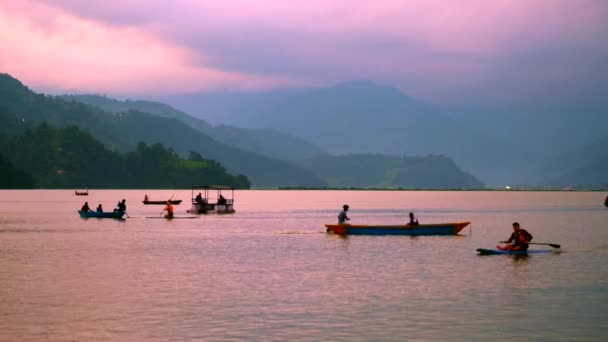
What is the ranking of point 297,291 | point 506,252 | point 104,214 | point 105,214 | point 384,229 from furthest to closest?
point 104,214
point 105,214
point 384,229
point 506,252
point 297,291

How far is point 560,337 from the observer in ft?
106

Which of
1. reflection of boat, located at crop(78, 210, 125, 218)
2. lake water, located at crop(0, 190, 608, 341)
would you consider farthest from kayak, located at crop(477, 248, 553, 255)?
reflection of boat, located at crop(78, 210, 125, 218)

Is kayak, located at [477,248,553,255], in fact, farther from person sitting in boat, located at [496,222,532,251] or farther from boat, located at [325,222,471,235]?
boat, located at [325,222,471,235]

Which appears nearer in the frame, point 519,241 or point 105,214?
A: point 519,241

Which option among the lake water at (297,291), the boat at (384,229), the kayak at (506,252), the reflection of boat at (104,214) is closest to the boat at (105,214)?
the reflection of boat at (104,214)

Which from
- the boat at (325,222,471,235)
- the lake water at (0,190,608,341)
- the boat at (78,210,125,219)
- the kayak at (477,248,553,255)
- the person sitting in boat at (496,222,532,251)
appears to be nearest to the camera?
the lake water at (0,190,608,341)

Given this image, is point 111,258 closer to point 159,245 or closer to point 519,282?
point 159,245

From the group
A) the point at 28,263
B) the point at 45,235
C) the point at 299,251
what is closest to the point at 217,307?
the point at 28,263

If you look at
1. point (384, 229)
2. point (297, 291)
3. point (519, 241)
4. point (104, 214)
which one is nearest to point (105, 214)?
point (104, 214)

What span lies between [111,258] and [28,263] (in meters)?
6.44

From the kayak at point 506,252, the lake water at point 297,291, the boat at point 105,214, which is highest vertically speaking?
the boat at point 105,214

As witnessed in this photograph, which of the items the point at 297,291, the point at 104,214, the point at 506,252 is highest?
the point at 104,214

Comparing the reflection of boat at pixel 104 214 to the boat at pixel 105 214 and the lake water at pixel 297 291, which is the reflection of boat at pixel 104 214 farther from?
the lake water at pixel 297 291

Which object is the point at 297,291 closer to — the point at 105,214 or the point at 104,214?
the point at 105,214
